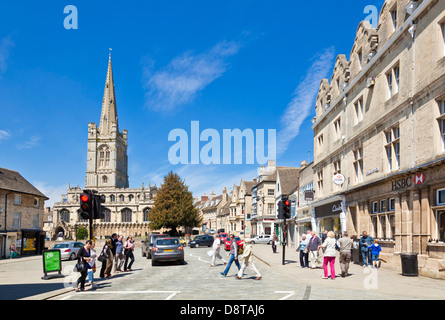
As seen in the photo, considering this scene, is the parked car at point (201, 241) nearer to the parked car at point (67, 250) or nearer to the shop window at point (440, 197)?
the parked car at point (67, 250)

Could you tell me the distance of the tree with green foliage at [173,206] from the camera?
232ft

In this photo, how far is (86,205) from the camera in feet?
48.0

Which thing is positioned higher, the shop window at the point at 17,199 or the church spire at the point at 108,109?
the church spire at the point at 108,109

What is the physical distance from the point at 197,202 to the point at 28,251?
9173 cm

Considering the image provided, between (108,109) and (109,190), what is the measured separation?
28181 mm

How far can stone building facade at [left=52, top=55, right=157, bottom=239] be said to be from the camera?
361 feet

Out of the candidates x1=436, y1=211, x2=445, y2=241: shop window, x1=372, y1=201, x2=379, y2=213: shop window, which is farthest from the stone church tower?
x1=436, y1=211, x2=445, y2=241: shop window

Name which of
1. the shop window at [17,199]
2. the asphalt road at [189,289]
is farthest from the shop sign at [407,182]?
the shop window at [17,199]

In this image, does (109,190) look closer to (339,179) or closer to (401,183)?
(339,179)

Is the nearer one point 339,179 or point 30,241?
point 339,179

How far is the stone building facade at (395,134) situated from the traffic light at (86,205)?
11.9 m

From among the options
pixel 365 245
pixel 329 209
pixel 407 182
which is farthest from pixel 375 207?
pixel 329 209

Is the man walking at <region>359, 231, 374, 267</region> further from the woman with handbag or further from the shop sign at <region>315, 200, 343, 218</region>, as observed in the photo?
the woman with handbag

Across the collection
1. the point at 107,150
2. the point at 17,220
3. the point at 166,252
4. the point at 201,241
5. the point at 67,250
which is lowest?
the point at 201,241
